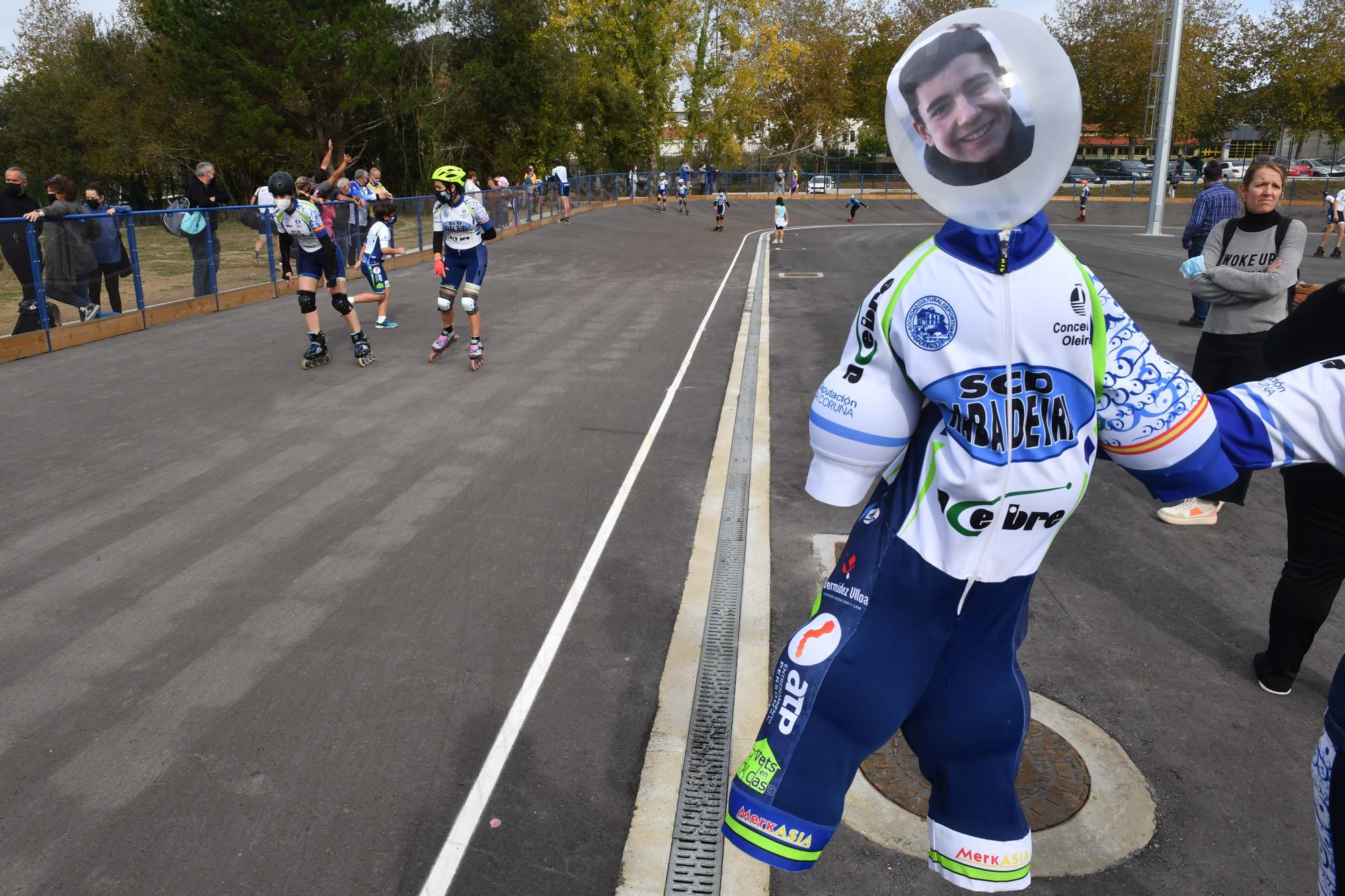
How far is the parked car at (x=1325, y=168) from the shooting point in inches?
2168

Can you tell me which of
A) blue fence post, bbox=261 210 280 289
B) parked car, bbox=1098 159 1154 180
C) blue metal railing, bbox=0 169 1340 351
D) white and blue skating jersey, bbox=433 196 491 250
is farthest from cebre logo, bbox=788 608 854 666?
parked car, bbox=1098 159 1154 180

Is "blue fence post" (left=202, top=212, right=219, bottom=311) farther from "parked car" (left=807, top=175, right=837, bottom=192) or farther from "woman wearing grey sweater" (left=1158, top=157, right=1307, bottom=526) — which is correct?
"parked car" (left=807, top=175, right=837, bottom=192)

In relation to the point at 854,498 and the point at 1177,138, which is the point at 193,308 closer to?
the point at 854,498

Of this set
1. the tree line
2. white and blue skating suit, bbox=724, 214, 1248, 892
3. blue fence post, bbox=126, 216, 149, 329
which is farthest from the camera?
the tree line

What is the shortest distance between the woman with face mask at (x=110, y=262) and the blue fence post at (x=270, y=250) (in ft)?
10.2

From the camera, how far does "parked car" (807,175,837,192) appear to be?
5353 centimetres

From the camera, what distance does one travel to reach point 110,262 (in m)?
12.4

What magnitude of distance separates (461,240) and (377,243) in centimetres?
100

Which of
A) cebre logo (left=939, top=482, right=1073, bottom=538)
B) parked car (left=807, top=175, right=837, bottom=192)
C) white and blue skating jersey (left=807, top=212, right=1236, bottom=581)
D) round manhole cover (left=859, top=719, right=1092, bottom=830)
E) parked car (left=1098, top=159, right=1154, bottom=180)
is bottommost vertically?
round manhole cover (left=859, top=719, right=1092, bottom=830)

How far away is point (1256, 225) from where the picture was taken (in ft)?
17.7

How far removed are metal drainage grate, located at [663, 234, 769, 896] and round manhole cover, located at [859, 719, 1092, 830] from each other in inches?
22.5

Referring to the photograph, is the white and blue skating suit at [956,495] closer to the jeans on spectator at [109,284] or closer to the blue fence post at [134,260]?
the jeans on spectator at [109,284]

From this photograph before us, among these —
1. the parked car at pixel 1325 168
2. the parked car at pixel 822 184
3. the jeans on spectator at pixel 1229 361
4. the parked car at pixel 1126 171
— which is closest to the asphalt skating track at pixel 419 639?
the jeans on spectator at pixel 1229 361

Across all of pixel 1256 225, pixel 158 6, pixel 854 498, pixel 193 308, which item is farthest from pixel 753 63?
pixel 854 498
